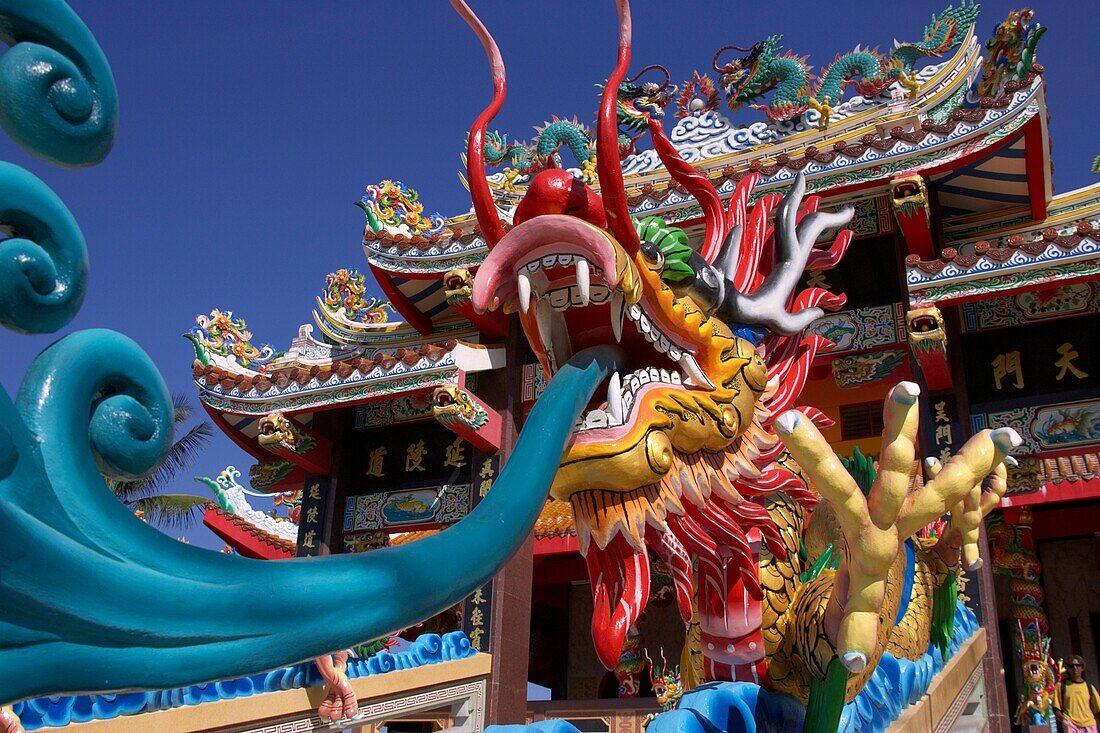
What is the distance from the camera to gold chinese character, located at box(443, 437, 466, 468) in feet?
29.6

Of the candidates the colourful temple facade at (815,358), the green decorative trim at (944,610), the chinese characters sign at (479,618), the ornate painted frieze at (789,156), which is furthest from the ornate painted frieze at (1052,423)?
the green decorative trim at (944,610)

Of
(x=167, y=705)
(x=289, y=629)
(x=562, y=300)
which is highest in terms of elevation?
(x=562, y=300)

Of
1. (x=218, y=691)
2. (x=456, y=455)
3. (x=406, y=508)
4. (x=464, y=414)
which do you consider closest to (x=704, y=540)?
(x=218, y=691)

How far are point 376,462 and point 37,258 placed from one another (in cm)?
862

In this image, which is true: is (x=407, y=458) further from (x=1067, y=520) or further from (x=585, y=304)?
(x=585, y=304)

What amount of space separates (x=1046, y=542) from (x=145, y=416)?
9728 mm

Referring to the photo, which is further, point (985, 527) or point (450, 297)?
point (450, 297)

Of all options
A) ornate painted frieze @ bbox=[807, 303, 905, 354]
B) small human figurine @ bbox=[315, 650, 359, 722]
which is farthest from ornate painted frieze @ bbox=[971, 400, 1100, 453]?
small human figurine @ bbox=[315, 650, 359, 722]

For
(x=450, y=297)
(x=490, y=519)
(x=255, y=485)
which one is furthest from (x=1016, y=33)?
(x=255, y=485)

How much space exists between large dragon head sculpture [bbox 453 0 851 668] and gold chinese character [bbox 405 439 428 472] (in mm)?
6828

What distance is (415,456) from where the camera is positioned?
9.30m

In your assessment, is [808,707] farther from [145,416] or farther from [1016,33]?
[1016,33]

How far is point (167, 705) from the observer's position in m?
4.00

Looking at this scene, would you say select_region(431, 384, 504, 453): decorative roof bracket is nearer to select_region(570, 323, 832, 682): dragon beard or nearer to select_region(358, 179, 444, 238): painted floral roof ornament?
select_region(358, 179, 444, 238): painted floral roof ornament
